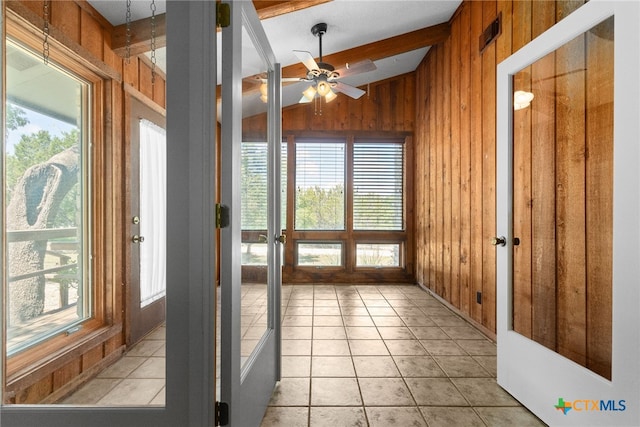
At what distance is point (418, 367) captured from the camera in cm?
224

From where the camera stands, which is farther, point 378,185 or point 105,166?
point 378,185

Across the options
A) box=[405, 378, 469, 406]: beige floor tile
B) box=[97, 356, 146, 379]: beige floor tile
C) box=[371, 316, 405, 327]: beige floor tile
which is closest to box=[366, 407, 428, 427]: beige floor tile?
box=[405, 378, 469, 406]: beige floor tile

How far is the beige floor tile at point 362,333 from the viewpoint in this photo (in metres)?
2.78

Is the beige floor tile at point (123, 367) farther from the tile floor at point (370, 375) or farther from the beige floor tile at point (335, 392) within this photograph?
the beige floor tile at point (335, 392)

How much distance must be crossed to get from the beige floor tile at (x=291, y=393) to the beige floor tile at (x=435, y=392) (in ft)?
2.18

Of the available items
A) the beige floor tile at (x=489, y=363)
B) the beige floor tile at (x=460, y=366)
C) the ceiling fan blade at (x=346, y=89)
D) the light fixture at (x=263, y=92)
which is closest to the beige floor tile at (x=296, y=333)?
the beige floor tile at (x=460, y=366)

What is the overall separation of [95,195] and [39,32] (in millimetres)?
984

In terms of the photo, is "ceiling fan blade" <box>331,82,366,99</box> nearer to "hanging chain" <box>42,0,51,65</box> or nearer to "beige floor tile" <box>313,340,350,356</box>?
"hanging chain" <box>42,0,51,65</box>

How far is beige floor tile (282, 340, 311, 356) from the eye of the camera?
246 cm

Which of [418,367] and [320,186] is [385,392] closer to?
[418,367]

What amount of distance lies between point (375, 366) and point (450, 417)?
2.07 ft

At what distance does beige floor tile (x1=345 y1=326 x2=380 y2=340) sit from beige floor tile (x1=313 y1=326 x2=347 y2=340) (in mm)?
61

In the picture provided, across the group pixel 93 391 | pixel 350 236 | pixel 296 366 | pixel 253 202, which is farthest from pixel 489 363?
pixel 350 236

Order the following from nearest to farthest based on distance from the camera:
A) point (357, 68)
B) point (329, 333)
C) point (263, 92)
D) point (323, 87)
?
1. point (263, 92)
2. point (329, 333)
3. point (357, 68)
4. point (323, 87)
